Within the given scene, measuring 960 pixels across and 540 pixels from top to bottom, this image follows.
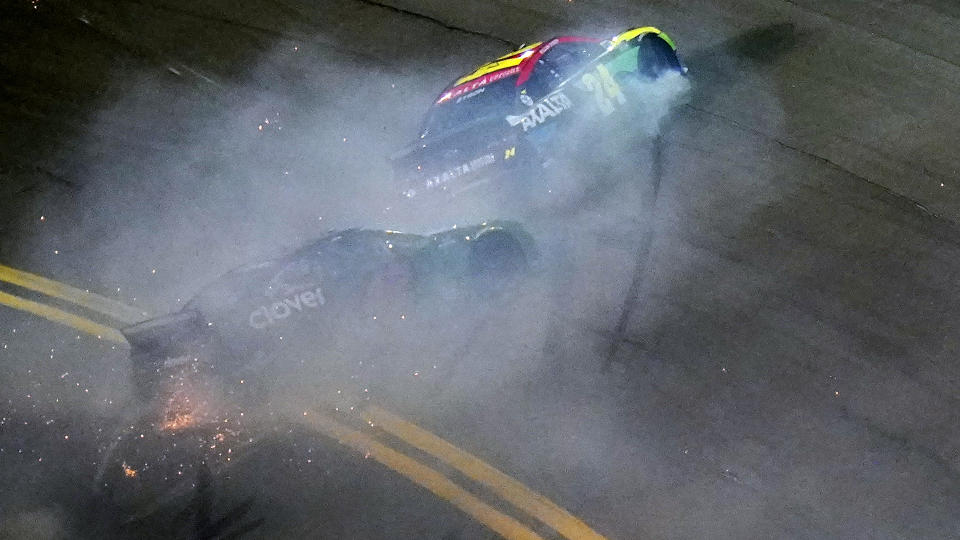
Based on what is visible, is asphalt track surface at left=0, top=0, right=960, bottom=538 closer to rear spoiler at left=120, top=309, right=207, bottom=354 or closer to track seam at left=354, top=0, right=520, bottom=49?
track seam at left=354, top=0, right=520, bottom=49

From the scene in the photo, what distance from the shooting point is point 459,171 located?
10.0 metres

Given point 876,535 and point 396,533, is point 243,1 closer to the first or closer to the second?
point 396,533

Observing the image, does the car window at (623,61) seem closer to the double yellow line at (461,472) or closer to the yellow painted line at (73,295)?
the double yellow line at (461,472)

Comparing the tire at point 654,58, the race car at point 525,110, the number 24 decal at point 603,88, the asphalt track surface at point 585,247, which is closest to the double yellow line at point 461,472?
the asphalt track surface at point 585,247

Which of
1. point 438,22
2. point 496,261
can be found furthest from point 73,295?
point 438,22

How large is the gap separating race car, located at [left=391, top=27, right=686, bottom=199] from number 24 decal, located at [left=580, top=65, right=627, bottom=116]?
11mm

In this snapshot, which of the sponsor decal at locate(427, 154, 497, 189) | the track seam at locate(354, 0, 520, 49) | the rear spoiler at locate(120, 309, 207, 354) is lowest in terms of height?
the rear spoiler at locate(120, 309, 207, 354)

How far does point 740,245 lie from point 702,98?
290cm

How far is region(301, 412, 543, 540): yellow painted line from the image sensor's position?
739 centimetres

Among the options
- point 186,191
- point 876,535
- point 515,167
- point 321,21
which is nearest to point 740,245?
point 515,167

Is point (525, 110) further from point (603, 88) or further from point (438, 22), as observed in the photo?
point (438, 22)

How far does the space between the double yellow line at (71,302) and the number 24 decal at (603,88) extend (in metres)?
5.12

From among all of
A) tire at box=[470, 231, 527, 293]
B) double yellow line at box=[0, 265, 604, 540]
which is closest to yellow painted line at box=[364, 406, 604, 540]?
double yellow line at box=[0, 265, 604, 540]

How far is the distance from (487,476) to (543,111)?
420 cm
